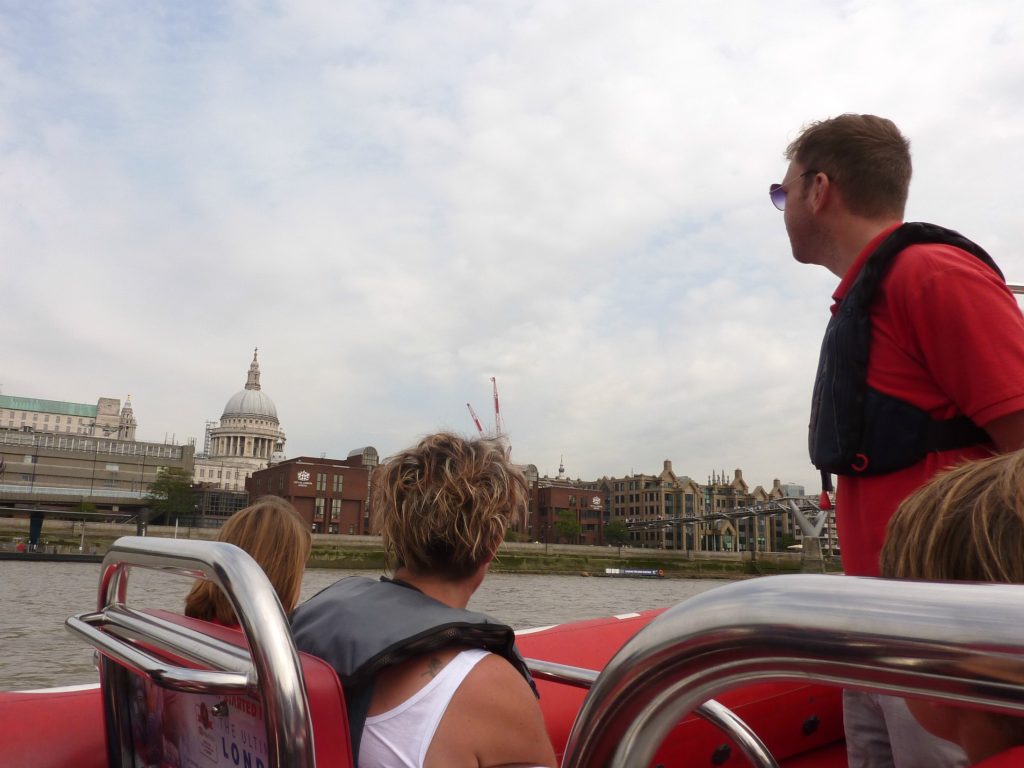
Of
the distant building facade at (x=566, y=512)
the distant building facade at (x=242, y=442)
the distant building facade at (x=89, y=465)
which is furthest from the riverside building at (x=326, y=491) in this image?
the distant building facade at (x=242, y=442)

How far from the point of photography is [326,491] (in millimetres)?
71688

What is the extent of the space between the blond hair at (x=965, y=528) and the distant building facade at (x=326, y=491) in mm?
70487

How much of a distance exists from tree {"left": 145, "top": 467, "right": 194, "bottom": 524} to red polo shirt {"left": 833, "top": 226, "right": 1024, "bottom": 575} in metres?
86.8

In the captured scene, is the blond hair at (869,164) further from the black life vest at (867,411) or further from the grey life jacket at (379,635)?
the grey life jacket at (379,635)

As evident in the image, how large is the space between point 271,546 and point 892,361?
74.0 inches

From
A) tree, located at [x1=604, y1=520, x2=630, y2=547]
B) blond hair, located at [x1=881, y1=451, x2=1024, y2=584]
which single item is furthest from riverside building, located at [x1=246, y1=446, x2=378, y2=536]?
blond hair, located at [x1=881, y1=451, x2=1024, y2=584]

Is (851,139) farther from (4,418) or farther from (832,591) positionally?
(4,418)

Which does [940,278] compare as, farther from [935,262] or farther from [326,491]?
[326,491]

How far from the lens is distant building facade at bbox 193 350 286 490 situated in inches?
4803

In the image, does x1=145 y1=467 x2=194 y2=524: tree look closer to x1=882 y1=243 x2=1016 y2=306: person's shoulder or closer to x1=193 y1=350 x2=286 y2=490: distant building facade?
x1=193 y1=350 x2=286 y2=490: distant building facade

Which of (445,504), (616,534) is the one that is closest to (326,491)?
(616,534)

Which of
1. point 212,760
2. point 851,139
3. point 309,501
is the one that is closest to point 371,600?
point 212,760

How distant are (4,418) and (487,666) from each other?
15585cm

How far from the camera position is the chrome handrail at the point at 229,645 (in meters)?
1.08
